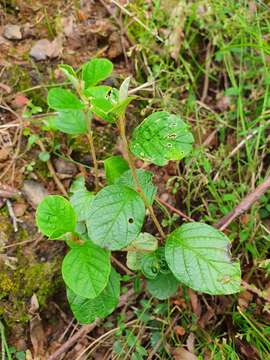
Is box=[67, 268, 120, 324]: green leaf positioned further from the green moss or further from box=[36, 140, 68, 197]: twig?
box=[36, 140, 68, 197]: twig

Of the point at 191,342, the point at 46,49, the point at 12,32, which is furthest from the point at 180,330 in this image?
the point at 12,32

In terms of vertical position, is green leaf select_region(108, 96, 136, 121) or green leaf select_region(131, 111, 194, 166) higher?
green leaf select_region(108, 96, 136, 121)

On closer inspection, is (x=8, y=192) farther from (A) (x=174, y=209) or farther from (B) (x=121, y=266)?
(A) (x=174, y=209)

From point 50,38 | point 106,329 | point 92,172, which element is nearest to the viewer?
point 106,329

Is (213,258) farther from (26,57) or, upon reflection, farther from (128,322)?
(26,57)

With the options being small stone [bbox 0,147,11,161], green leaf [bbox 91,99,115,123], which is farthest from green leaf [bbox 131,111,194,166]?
small stone [bbox 0,147,11,161]

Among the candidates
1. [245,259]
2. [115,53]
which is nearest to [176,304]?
[245,259]
